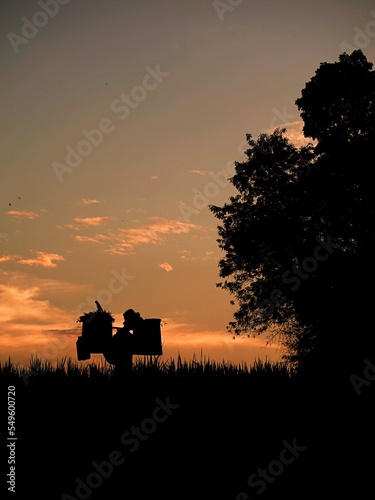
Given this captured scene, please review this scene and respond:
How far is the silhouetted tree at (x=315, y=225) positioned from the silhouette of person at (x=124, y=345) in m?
14.0

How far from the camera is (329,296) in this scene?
2831cm

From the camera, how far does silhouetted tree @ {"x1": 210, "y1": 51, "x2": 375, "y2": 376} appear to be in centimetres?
2800

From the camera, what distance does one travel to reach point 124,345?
12.8 metres

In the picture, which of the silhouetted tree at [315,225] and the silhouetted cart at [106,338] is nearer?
the silhouetted cart at [106,338]

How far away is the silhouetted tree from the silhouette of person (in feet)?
45.9

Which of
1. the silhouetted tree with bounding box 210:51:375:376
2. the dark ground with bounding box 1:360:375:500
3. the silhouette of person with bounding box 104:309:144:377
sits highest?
the silhouetted tree with bounding box 210:51:375:376

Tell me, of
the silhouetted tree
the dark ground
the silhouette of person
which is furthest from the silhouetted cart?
the silhouetted tree

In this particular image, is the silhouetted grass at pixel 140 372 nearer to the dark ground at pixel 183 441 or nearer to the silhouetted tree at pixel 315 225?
the dark ground at pixel 183 441

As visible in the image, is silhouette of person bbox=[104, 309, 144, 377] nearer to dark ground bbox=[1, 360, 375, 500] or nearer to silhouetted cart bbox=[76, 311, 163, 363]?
silhouetted cart bbox=[76, 311, 163, 363]

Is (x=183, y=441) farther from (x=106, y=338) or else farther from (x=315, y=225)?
(x=315, y=225)

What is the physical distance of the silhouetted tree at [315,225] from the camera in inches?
1102

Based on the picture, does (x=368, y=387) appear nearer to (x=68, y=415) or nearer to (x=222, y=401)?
(x=222, y=401)

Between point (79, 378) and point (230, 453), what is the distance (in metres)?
3.52

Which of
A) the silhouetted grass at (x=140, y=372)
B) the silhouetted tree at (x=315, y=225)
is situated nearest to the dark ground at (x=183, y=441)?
the silhouetted grass at (x=140, y=372)
